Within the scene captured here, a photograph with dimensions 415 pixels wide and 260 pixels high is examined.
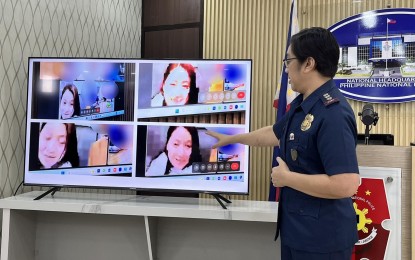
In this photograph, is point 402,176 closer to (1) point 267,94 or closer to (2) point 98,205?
(2) point 98,205

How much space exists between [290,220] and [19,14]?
6.13ft

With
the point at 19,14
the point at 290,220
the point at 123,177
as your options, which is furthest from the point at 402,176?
the point at 19,14

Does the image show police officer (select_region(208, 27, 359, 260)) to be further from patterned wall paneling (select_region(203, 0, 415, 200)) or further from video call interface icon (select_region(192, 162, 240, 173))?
patterned wall paneling (select_region(203, 0, 415, 200))

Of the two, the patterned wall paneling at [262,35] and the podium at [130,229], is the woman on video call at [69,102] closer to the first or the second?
the podium at [130,229]

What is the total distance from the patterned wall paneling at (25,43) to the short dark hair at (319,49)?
163 cm

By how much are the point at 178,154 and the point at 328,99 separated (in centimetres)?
95

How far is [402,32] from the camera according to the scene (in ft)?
10.1

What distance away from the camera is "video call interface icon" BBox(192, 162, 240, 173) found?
2.03m

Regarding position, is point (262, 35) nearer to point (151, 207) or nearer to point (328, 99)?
point (151, 207)

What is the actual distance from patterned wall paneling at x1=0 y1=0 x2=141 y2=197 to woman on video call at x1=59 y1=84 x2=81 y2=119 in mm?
332

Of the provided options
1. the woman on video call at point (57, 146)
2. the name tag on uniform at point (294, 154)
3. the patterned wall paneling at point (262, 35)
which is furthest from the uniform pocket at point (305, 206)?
the patterned wall paneling at point (262, 35)

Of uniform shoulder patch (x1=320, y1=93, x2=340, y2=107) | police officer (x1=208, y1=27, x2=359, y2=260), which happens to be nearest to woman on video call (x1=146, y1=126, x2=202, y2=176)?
police officer (x1=208, y1=27, x2=359, y2=260)

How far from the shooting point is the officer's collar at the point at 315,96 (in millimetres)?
1342

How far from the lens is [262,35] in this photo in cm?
346
